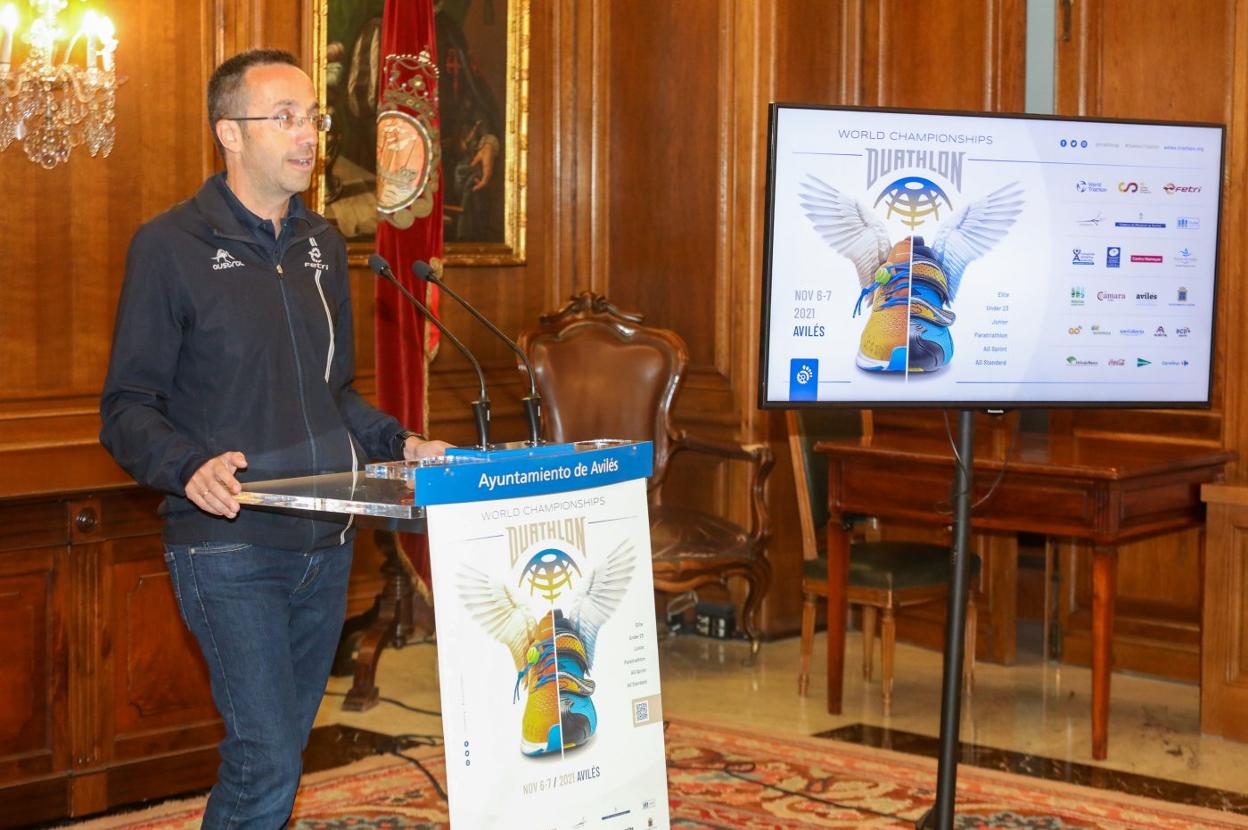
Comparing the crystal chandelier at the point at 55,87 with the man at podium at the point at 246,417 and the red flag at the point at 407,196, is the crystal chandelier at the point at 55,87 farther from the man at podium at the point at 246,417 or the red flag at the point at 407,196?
the man at podium at the point at 246,417

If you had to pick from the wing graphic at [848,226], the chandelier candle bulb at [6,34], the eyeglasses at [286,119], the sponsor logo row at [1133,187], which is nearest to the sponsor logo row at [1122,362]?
the sponsor logo row at [1133,187]

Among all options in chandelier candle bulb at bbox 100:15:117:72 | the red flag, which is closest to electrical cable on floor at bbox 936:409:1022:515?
the red flag

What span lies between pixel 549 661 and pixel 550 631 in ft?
0.16

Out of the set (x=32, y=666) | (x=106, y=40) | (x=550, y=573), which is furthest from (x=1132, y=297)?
(x=106, y=40)

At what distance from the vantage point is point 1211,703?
487 centimetres

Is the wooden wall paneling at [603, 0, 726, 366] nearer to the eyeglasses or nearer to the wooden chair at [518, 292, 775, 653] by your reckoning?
the wooden chair at [518, 292, 775, 653]

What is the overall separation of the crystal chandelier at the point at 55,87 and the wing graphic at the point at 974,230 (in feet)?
9.30

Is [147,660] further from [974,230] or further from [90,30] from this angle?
[974,230]

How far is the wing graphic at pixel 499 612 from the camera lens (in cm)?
244

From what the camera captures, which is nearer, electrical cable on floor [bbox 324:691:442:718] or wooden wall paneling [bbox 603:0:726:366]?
electrical cable on floor [bbox 324:691:442:718]

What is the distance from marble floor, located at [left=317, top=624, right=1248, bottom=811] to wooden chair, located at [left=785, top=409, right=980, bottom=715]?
14 centimetres

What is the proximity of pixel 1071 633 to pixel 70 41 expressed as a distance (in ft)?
13.2

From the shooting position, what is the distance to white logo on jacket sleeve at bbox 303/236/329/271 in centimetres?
283

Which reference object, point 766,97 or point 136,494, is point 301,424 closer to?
point 136,494
